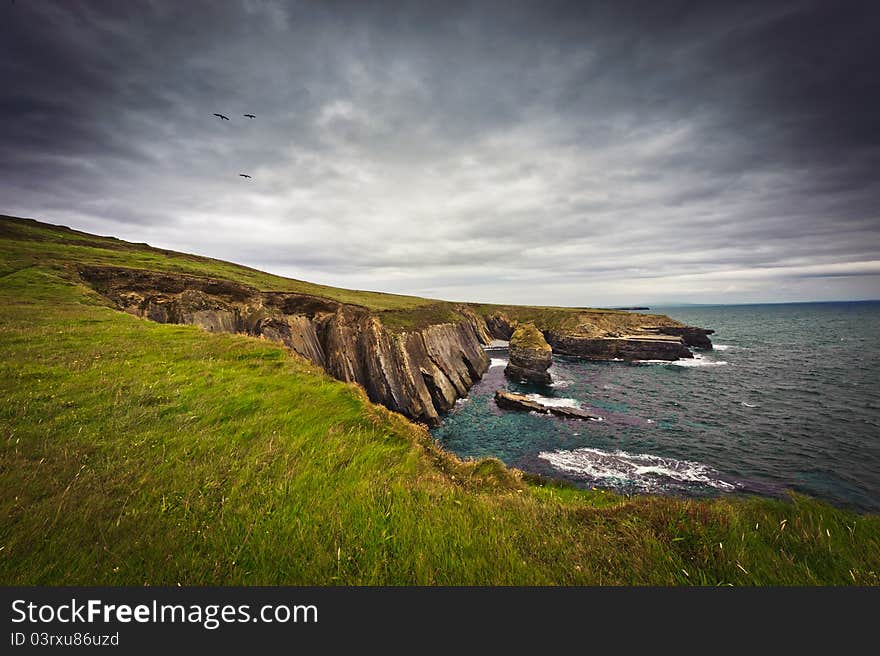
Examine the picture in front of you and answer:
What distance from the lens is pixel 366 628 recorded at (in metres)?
2.37

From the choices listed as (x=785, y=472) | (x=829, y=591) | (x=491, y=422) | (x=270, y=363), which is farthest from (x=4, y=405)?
(x=785, y=472)

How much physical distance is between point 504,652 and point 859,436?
4805 centimetres

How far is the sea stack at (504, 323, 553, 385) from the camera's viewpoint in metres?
52.6

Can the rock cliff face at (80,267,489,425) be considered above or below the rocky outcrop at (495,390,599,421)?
above

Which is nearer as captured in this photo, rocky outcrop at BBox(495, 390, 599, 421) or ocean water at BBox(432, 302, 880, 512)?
ocean water at BBox(432, 302, 880, 512)

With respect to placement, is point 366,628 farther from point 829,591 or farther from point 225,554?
point 829,591

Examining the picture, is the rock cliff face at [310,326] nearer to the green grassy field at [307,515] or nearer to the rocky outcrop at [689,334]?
the green grassy field at [307,515]

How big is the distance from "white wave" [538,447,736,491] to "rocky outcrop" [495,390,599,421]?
8176mm

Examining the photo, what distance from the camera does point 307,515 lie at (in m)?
3.76

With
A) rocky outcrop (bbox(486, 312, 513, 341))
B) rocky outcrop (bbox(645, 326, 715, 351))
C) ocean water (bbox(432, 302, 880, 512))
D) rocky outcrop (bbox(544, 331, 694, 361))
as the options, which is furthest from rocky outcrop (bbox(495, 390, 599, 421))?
rocky outcrop (bbox(645, 326, 715, 351))

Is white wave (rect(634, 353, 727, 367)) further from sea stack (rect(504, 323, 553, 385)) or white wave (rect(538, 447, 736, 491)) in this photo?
white wave (rect(538, 447, 736, 491))

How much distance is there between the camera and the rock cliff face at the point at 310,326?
2788 cm

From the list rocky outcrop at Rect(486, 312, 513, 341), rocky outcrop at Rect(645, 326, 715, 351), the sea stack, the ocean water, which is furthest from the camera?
rocky outcrop at Rect(486, 312, 513, 341)

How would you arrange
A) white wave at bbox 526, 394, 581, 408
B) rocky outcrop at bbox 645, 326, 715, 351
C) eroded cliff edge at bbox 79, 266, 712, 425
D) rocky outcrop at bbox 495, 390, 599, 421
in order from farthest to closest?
rocky outcrop at bbox 645, 326, 715, 351
white wave at bbox 526, 394, 581, 408
rocky outcrop at bbox 495, 390, 599, 421
eroded cliff edge at bbox 79, 266, 712, 425
